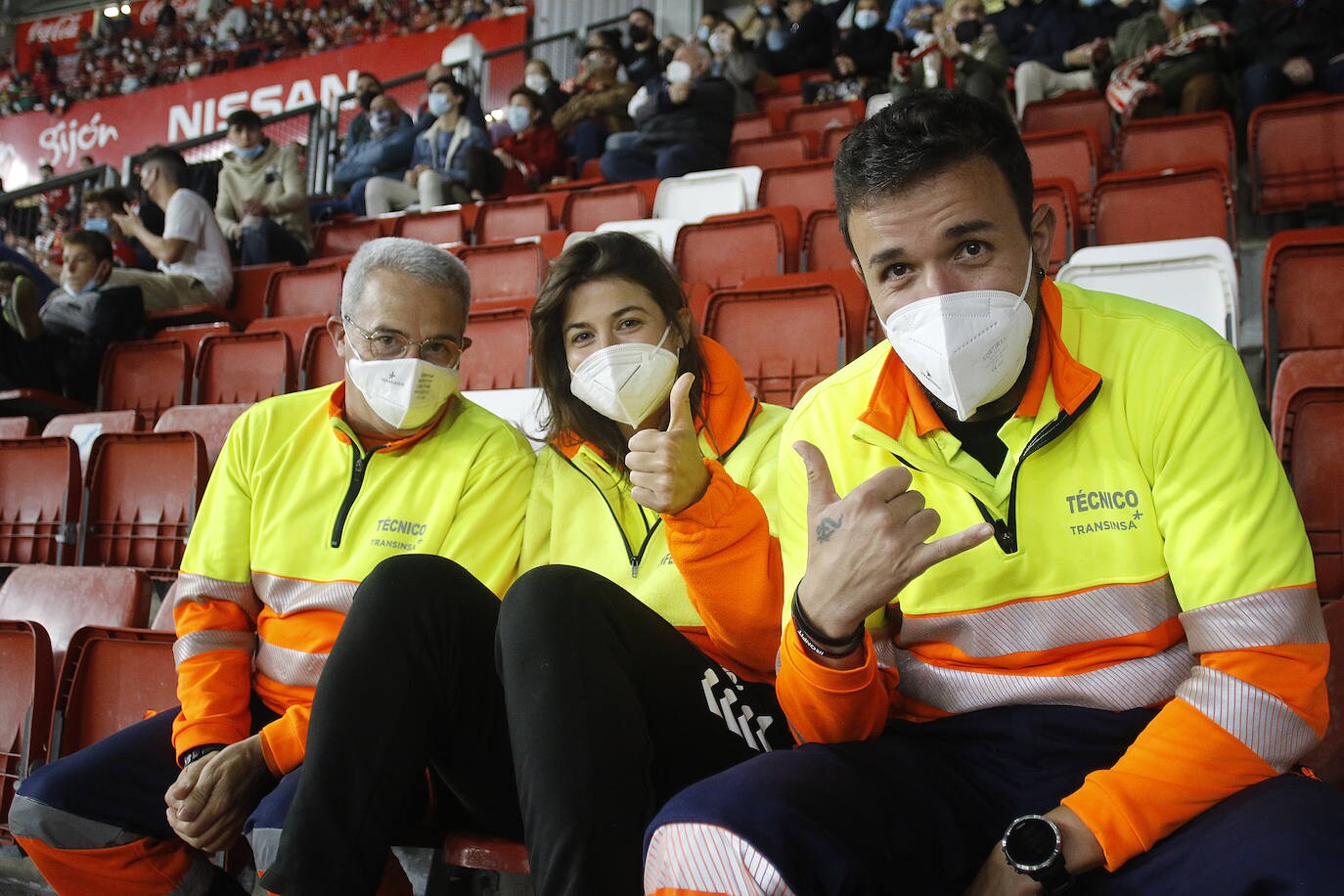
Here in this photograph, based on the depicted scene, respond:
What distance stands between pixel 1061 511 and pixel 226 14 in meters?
16.2

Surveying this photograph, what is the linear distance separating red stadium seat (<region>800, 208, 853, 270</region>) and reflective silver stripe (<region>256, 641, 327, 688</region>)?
314 centimetres

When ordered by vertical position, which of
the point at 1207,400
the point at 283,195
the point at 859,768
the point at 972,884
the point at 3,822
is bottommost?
the point at 3,822

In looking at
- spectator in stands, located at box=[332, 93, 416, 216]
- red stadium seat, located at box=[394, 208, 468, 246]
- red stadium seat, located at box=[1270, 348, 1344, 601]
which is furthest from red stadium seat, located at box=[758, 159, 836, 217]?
spectator in stands, located at box=[332, 93, 416, 216]

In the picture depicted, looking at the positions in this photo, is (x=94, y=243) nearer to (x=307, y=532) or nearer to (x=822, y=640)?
(x=307, y=532)

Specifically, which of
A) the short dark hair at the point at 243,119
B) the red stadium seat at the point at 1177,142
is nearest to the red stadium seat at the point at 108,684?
the red stadium seat at the point at 1177,142

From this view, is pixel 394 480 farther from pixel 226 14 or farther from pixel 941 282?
pixel 226 14

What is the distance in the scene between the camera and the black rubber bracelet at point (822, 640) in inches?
43.2

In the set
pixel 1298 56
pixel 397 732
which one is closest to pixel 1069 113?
pixel 1298 56

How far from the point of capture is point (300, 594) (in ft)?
5.92

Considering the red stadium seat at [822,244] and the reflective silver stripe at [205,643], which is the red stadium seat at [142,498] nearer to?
the reflective silver stripe at [205,643]

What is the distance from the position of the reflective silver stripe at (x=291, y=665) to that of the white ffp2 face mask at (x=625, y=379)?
691 mm

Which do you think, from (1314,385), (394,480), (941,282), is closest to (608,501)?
(394,480)

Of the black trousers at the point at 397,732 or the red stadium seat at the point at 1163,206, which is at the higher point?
the red stadium seat at the point at 1163,206

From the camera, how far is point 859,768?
1.05 meters
